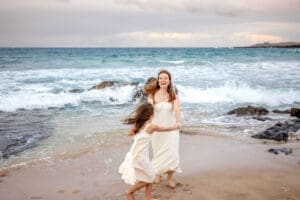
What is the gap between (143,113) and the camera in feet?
15.2

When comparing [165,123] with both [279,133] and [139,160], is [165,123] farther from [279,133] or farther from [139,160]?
[279,133]

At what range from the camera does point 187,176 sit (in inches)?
237

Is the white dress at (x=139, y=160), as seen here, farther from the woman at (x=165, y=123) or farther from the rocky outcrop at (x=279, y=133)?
the rocky outcrop at (x=279, y=133)

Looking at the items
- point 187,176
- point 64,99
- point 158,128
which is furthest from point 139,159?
point 64,99

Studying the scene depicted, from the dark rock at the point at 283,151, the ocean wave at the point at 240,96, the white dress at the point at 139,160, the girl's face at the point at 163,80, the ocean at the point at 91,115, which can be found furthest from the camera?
the ocean wave at the point at 240,96

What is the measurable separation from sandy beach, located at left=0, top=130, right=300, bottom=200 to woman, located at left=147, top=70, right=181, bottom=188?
30cm

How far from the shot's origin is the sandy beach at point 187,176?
5.29 meters

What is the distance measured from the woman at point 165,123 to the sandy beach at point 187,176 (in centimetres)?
30

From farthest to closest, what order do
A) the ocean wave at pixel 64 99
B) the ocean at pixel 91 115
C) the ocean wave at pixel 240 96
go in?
the ocean wave at pixel 240 96, the ocean wave at pixel 64 99, the ocean at pixel 91 115

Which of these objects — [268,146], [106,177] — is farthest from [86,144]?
[268,146]

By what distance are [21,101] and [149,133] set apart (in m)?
11.5

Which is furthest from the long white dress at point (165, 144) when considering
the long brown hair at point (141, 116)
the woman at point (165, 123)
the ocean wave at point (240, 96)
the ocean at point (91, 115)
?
the ocean wave at point (240, 96)

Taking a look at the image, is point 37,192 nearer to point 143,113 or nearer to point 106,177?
point 106,177

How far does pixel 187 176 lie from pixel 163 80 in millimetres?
1630
